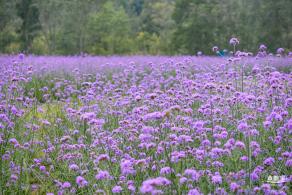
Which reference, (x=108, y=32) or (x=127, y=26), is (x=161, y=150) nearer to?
(x=108, y=32)

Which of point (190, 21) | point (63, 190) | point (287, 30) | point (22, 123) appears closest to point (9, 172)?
point (63, 190)

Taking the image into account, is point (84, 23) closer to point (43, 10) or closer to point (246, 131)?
point (43, 10)

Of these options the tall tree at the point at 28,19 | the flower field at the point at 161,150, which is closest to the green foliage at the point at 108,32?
the tall tree at the point at 28,19

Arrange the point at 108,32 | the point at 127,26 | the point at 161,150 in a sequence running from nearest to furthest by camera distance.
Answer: the point at 161,150 → the point at 108,32 → the point at 127,26

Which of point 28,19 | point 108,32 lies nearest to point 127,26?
point 108,32

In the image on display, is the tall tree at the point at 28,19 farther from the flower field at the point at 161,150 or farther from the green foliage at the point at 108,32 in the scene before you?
the flower field at the point at 161,150

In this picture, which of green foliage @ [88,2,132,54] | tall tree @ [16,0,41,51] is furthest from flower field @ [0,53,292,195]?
tall tree @ [16,0,41,51]

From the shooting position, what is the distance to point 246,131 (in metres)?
3.82

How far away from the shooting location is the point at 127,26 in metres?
36.3

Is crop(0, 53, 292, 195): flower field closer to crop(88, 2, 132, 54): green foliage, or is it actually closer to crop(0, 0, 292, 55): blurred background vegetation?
crop(0, 0, 292, 55): blurred background vegetation

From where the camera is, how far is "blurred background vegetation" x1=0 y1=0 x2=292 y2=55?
26.7 m

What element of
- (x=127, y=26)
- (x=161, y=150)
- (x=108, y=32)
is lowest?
(x=161, y=150)

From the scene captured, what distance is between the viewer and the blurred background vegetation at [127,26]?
26.7 meters

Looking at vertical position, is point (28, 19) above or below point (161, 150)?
above
